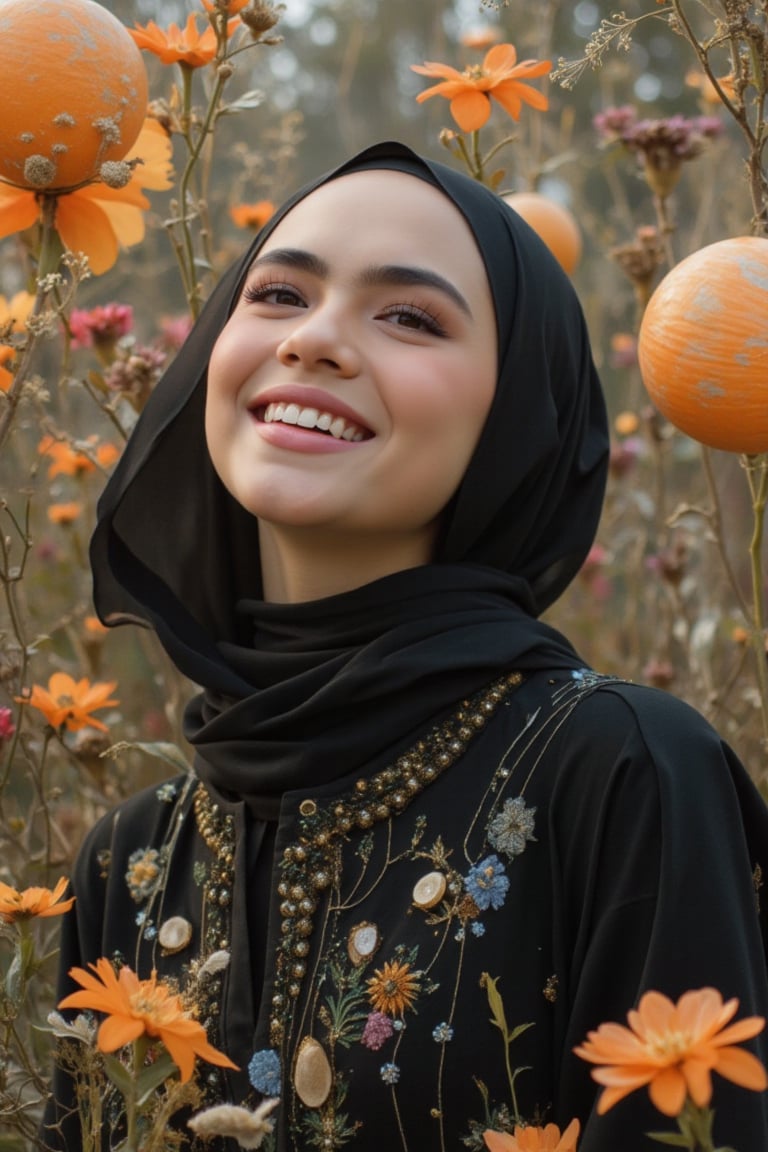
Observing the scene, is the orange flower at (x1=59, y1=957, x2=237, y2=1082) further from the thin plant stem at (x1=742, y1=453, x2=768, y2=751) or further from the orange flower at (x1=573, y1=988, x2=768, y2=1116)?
the thin plant stem at (x1=742, y1=453, x2=768, y2=751)

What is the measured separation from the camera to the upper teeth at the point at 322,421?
1.13 metres

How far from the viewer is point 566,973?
1053 millimetres

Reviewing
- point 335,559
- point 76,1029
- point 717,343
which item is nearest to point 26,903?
point 76,1029

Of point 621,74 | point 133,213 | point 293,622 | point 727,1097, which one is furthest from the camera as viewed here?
point 621,74

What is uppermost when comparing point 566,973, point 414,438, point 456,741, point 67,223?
point 67,223

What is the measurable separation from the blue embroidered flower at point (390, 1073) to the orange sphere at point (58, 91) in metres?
0.72

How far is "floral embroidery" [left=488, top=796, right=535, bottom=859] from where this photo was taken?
108 cm

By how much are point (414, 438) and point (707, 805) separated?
35cm

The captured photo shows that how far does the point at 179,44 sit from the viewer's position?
54.4 inches

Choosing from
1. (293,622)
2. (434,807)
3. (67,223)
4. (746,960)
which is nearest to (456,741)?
(434,807)

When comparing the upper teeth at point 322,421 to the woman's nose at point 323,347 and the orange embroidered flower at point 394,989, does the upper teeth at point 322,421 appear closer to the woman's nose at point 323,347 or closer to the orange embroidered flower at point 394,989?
the woman's nose at point 323,347

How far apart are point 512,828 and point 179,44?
80 centimetres

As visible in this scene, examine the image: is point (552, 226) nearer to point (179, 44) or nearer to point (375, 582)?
point (179, 44)

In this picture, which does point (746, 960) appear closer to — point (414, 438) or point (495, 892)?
point (495, 892)
